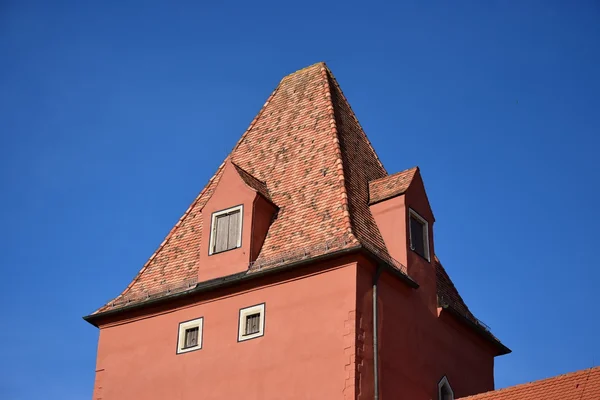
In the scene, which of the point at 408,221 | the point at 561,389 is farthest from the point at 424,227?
the point at 561,389

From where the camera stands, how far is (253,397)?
25438 mm

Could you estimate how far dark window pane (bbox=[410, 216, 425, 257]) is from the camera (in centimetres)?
2809

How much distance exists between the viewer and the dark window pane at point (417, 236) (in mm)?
28094

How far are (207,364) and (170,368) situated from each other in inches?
43.3

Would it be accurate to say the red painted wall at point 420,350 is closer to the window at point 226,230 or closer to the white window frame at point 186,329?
the window at point 226,230

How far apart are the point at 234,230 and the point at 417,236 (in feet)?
14.6

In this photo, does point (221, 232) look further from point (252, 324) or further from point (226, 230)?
point (252, 324)

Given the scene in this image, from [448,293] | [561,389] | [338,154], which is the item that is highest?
[338,154]

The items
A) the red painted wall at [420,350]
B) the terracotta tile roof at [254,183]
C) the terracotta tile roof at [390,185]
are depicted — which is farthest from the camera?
the terracotta tile roof at [254,183]

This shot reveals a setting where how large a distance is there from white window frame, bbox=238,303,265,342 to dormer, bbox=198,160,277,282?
1.09 meters

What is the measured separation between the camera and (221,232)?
28.5 m

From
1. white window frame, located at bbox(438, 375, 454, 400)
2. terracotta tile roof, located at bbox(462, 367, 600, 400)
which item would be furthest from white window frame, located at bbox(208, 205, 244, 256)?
terracotta tile roof, located at bbox(462, 367, 600, 400)

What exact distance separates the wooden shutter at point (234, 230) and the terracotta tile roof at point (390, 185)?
3.30m

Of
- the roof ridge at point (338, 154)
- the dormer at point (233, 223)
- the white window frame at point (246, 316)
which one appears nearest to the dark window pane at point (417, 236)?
the roof ridge at point (338, 154)
